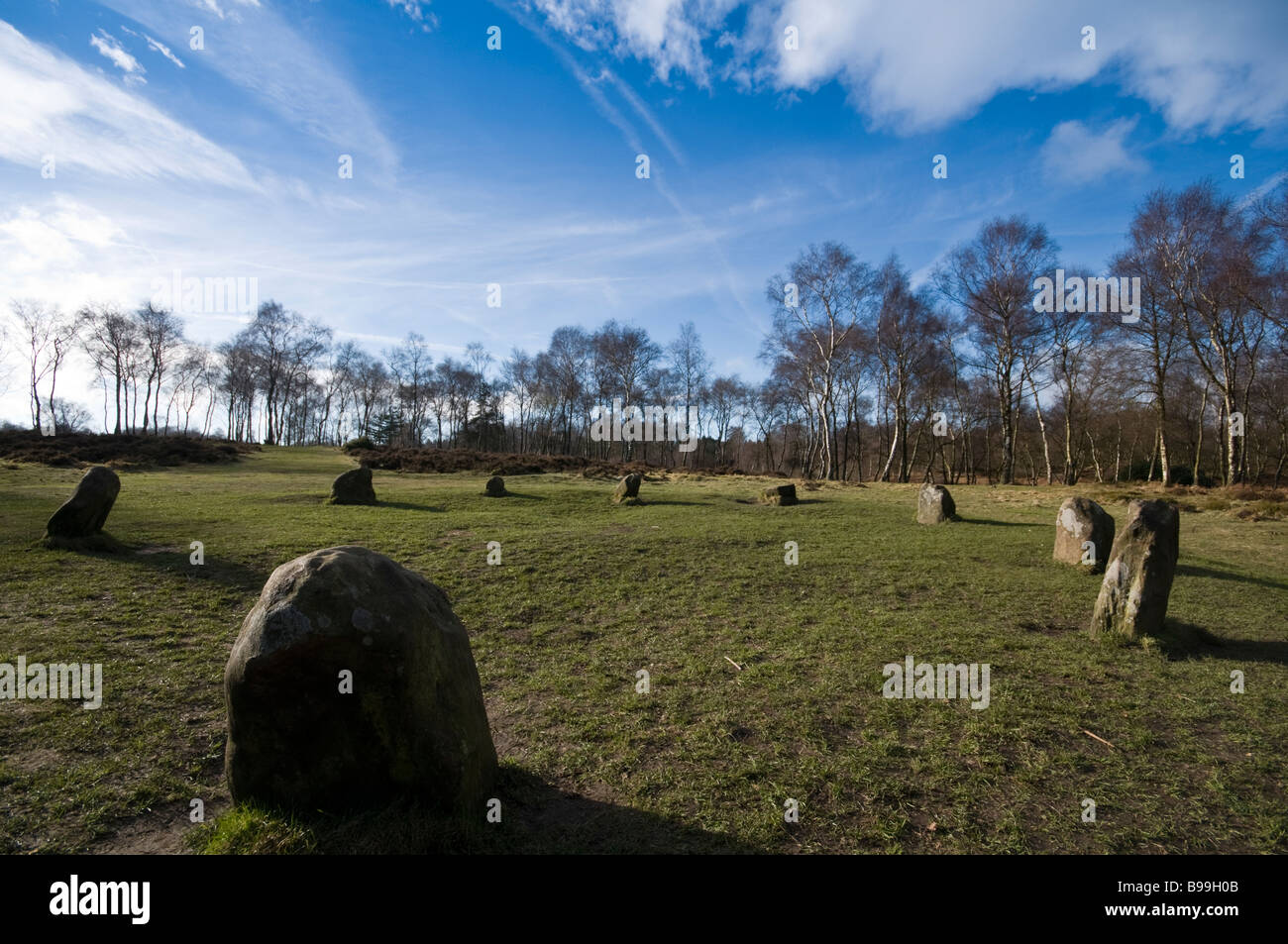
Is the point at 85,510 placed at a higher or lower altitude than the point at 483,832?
higher

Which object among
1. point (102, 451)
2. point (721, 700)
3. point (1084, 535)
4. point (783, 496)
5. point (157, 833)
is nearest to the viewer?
point (157, 833)

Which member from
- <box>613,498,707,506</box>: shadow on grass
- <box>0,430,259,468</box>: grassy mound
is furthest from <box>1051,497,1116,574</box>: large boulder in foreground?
<box>0,430,259,468</box>: grassy mound

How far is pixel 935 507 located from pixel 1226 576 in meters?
6.31

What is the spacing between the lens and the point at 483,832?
348cm

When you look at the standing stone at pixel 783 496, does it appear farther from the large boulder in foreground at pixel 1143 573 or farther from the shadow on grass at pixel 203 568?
the shadow on grass at pixel 203 568

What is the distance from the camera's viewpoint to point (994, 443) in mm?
55500

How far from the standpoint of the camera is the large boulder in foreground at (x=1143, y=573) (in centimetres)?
734

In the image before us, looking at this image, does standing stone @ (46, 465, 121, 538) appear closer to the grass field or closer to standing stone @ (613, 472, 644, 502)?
the grass field

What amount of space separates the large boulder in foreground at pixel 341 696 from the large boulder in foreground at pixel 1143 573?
26.4 ft

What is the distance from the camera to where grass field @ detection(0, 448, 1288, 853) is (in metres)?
3.73

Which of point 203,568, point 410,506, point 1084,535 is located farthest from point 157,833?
point 410,506

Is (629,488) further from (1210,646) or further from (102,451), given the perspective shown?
(102,451)
